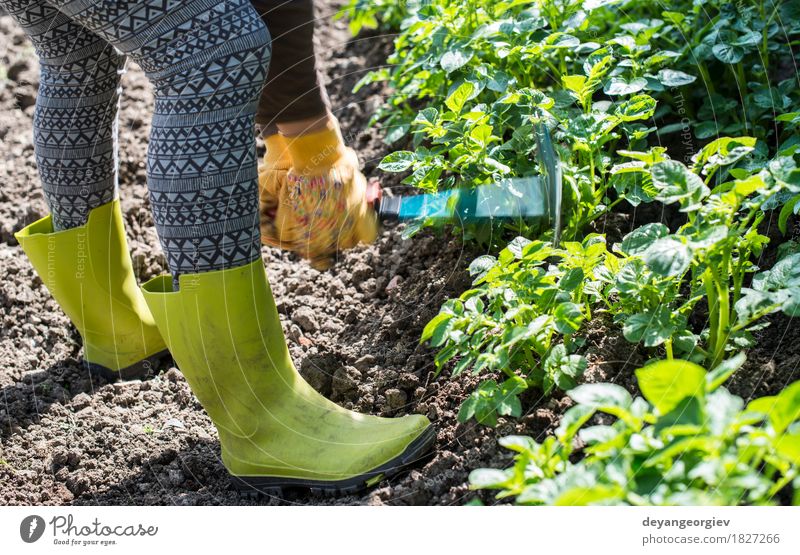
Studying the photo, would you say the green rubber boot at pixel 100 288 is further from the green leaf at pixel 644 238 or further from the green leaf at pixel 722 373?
the green leaf at pixel 722 373

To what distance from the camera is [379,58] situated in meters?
2.84

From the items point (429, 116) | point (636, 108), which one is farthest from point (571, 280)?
point (429, 116)

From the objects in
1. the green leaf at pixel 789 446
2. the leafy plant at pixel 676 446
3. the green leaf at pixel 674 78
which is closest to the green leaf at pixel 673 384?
the leafy plant at pixel 676 446

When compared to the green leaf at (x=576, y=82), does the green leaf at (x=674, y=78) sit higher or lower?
lower

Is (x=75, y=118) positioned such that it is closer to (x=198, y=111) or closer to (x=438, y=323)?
(x=198, y=111)

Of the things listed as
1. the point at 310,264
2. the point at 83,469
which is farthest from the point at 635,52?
the point at 83,469

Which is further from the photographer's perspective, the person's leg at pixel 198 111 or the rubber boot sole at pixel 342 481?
the rubber boot sole at pixel 342 481

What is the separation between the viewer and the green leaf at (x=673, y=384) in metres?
0.98

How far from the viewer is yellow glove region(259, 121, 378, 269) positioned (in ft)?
6.08

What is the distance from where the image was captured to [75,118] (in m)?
1.68

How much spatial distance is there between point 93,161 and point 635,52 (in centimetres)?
109
